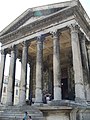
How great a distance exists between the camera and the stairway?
1140 cm

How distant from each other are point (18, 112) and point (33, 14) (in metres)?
8.84

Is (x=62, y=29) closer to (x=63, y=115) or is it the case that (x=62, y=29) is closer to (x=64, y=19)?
(x=64, y=19)

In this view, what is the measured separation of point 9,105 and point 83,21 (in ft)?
31.7

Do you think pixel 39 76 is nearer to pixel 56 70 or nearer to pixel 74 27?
pixel 56 70

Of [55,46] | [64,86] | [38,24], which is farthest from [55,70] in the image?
[64,86]

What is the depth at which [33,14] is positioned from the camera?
15.7m

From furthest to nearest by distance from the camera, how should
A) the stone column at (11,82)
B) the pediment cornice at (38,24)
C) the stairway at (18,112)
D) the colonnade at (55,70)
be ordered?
the stone column at (11,82), the pediment cornice at (38,24), the colonnade at (55,70), the stairway at (18,112)

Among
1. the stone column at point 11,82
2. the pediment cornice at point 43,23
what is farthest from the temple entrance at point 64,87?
the pediment cornice at point 43,23

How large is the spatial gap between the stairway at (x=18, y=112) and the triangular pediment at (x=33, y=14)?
775 cm

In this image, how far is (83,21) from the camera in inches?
573

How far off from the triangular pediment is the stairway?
775 cm

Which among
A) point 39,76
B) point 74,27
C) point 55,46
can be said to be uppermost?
point 74,27

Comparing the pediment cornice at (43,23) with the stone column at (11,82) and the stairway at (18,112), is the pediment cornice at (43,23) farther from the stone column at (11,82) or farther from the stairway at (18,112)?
the stairway at (18,112)

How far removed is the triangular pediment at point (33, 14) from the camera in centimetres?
1394
